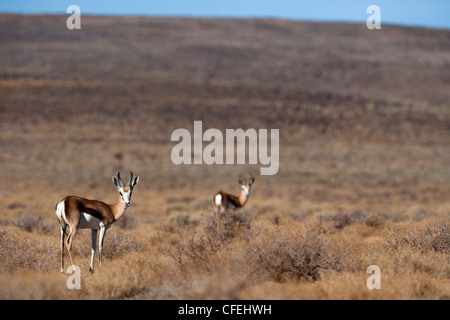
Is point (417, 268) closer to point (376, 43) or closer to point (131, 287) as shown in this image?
point (131, 287)

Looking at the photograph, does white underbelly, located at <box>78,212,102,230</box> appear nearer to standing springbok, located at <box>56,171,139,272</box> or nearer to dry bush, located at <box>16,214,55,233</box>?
standing springbok, located at <box>56,171,139,272</box>

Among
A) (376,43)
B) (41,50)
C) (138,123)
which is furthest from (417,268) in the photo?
(376,43)

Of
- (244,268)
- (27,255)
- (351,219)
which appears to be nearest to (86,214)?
(27,255)

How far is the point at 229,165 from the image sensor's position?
139ft

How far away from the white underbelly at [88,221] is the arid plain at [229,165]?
0.72 meters

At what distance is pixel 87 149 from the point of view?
43656mm

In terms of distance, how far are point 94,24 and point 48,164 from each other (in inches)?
2341

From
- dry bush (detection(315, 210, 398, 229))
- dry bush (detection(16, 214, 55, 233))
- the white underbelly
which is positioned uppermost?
dry bush (detection(315, 210, 398, 229))

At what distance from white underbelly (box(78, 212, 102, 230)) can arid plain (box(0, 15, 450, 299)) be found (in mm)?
724

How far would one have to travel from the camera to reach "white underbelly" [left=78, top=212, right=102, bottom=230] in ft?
29.3

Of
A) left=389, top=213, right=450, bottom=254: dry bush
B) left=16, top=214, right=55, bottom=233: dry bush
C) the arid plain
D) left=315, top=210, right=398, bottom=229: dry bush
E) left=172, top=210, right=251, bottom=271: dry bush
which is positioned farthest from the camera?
left=315, top=210, right=398, bottom=229: dry bush

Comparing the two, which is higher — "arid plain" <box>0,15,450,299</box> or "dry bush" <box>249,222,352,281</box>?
"arid plain" <box>0,15,450,299</box>

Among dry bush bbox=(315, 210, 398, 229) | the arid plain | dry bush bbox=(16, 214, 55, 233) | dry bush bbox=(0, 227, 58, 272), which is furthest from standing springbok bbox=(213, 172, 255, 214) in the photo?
dry bush bbox=(0, 227, 58, 272)

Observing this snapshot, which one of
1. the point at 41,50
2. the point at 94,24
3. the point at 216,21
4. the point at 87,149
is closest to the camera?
the point at 87,149
